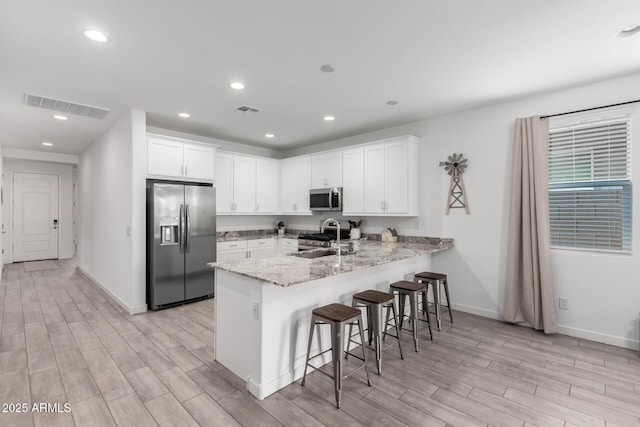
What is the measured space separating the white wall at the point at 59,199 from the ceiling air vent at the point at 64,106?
537 cm

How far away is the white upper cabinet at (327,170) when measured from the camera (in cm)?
519

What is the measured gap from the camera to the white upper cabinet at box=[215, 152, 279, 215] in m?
5.37

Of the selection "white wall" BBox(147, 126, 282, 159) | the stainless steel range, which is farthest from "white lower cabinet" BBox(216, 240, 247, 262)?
"white wall" BBox(147, 126, 282, 159)

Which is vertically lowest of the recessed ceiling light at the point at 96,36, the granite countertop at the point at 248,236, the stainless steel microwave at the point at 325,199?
the granite countertop at the point at 248,236

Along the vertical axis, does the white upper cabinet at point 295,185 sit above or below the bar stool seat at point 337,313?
above

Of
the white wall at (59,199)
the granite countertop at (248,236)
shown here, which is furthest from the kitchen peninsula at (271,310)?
the white wall at (59,199)

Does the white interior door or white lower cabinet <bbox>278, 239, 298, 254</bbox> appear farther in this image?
the white interior door

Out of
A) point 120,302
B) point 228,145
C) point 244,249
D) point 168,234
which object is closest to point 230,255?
point 244,249

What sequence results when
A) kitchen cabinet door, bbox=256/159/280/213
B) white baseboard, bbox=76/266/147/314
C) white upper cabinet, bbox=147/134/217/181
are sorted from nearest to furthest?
1. white baseboard, bbox=76/266/147/314
2. white upper cabinet, bbox=147/134/217/181
3. kitchen cabinet door, bbox=256/159/280/213

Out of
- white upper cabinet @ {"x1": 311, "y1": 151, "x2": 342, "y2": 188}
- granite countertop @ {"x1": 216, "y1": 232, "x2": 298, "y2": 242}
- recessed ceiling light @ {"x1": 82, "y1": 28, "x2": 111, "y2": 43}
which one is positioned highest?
recessed ceiling light @ {"x1": 82, "y1": 28, "x2": 111, "y2": 43}

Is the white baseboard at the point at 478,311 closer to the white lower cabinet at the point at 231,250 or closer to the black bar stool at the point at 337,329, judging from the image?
the black bar stool at the point at 337,329

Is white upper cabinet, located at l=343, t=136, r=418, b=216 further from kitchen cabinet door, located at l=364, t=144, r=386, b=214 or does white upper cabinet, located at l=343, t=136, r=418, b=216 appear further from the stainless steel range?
the stainless steel range

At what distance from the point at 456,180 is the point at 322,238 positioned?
2171 mm

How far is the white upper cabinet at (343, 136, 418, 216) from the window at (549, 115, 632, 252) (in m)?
1.60
